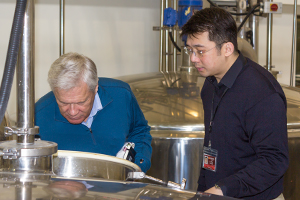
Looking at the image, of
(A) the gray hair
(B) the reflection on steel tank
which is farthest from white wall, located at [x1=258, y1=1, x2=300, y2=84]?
(A) the gray hair

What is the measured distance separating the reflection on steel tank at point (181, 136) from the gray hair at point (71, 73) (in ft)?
1.74

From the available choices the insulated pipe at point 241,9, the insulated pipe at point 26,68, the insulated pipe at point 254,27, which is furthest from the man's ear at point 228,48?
the insulated pipe at point 254,27

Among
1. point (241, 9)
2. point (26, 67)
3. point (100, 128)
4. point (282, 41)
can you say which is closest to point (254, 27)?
point (241, 9)

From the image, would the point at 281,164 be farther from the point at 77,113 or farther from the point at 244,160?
the point at 77,113

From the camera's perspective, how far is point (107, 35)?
312 cm

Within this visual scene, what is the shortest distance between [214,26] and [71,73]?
47 cm

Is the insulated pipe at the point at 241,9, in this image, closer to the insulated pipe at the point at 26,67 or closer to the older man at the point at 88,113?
the older man at the point at 88,113

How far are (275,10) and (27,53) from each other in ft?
7.88

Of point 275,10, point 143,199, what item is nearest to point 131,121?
point 143,199

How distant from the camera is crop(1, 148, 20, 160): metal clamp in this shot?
22.5 inches

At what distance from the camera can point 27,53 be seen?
560mm

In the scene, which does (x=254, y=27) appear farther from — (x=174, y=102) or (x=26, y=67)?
(x=26, y=67)

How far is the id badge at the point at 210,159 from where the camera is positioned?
117 centimetres

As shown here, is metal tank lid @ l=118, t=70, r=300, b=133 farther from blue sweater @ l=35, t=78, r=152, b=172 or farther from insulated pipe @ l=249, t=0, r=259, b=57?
insulated pipe @ l=249, t=0, r=259, b=57
